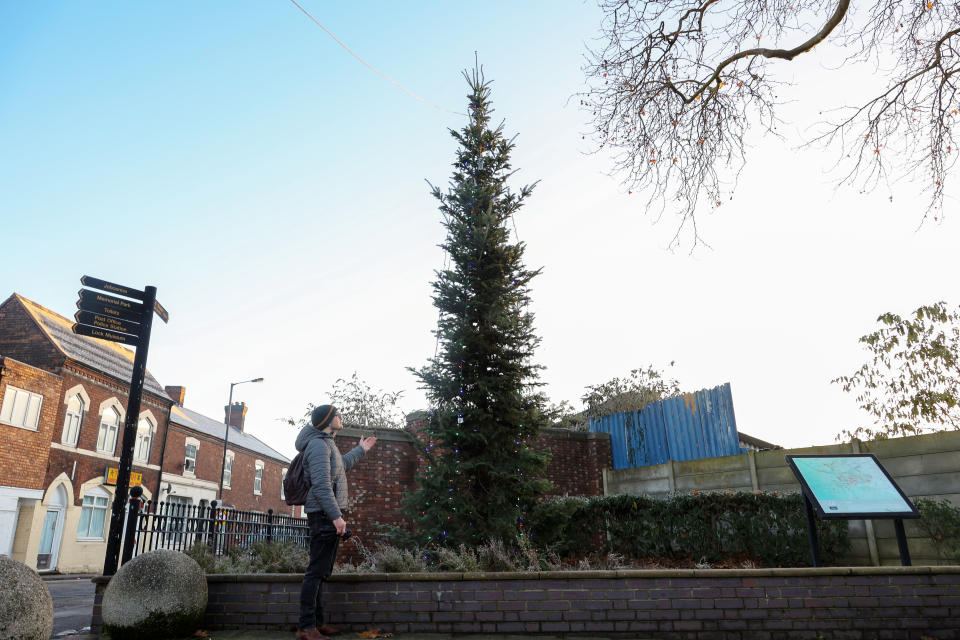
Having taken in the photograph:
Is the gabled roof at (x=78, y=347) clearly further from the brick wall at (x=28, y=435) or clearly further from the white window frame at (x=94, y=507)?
the white window frame at (x=94, y=507)

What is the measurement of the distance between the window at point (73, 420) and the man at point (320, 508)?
22.8 m

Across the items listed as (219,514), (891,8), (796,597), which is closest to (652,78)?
(891,8)

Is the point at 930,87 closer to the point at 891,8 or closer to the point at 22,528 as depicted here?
the point at 891,8

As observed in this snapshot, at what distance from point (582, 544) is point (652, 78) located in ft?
21.2

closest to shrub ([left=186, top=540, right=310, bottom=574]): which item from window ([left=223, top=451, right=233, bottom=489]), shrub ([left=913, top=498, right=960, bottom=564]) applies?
shrub ([left=913, top=498, right=960, bottom=564])

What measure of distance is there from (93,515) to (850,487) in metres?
27.7

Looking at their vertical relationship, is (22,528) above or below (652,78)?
below

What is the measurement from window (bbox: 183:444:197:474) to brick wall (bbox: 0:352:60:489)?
10.4 metres

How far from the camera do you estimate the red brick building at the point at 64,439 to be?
66.8 feet

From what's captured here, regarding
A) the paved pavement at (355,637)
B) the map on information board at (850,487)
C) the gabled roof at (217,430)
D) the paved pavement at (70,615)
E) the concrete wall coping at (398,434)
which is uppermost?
the gabled roof at (217,430)

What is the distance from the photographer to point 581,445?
14500 mm

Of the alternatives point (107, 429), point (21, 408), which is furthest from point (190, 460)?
point (21, 408)

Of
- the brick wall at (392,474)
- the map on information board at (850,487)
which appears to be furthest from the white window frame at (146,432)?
the map on information board at (850,487)

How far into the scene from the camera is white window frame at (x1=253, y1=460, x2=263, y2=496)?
40.4 m
